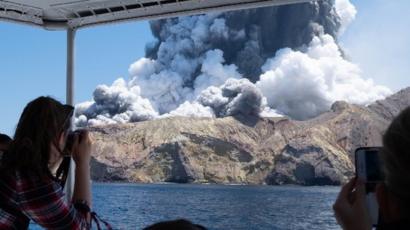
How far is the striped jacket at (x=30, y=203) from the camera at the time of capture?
1.01m

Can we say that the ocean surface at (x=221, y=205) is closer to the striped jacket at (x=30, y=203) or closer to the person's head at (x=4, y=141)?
the person's head at (x=4, y=141)

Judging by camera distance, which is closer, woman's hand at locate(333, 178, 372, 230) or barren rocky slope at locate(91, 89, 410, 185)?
woman's hand at locate(333, 178, 372, 230)

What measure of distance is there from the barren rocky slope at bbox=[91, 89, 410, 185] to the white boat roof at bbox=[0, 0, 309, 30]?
49942 millimetres

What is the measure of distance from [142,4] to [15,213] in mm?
2058

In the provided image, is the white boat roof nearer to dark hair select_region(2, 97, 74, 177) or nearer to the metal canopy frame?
the metal canopy frame

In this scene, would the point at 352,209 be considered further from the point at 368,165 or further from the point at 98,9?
the point at 98,9

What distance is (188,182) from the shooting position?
5906 centimetres

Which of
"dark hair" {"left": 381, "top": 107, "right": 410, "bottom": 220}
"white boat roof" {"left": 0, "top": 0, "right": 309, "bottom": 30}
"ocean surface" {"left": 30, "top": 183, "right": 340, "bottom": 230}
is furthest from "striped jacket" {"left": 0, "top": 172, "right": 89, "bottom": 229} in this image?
"ocean surface" {"left": 30, "top": 183, "right": 340, "bottom": 230}

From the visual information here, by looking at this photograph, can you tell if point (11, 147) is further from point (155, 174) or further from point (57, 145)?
point (155, 174)

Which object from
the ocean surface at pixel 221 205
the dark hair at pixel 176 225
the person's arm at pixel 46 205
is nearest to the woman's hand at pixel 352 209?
the dark hair at pixel 176 225

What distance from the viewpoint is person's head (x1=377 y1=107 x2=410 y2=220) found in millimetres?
569

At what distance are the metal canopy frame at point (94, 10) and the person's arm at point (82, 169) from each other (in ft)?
5.45

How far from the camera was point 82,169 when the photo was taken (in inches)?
44.1

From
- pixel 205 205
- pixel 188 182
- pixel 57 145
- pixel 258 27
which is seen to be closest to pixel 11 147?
pixel 57 145
